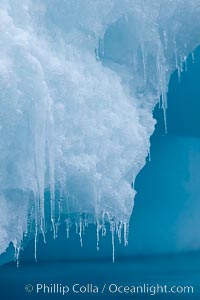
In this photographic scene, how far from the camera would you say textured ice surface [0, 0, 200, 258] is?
3.99 meters

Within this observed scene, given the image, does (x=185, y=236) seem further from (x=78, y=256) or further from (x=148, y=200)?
(x=78, y=256)

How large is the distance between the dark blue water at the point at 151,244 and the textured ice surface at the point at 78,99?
1.54 m

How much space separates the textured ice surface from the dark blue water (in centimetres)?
154

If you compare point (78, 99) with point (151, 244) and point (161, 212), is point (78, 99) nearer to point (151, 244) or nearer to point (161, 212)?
point (161, 212)

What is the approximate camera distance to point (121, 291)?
621 cm

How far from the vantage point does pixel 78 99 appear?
4.40 meters

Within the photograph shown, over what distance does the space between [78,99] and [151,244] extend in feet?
9.75

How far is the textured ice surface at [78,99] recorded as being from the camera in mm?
3992
